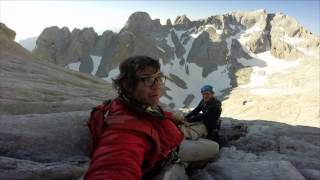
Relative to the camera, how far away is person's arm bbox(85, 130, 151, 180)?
505 centimetres

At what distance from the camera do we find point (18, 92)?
1603 cm

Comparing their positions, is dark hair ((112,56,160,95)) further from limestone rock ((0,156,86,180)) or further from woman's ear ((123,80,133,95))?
limestone rock ((0,156,86,180))

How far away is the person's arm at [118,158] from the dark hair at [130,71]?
3.28 feet

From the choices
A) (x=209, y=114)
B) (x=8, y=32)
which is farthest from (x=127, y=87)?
(x=8, y=32)

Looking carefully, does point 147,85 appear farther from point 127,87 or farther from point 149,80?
point 127,87

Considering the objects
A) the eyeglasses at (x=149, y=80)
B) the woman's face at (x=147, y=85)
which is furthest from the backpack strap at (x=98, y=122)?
the eyeglasses at (x=149, y=80)

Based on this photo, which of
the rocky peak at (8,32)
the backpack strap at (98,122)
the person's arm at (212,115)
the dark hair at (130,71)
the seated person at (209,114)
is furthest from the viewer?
the rocky peak at (8,32)

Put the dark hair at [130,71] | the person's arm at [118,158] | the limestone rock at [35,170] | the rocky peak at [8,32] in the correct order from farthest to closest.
Result: 1. the rocky peak at [8,32]
2. the limestone rock at [35,170]
3. the dark hair at [130,71]
4. the person's arm at [118,158]

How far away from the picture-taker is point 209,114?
14719 millimetres

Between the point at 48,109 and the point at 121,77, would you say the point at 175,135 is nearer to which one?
the point at 121,77

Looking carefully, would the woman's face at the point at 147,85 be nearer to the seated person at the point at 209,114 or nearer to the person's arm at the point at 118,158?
the person's arm at the point at 118,158

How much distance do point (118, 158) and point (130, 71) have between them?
5.66ft

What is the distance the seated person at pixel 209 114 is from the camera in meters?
14.4

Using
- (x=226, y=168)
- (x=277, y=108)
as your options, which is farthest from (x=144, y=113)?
(x=277, y=108)
